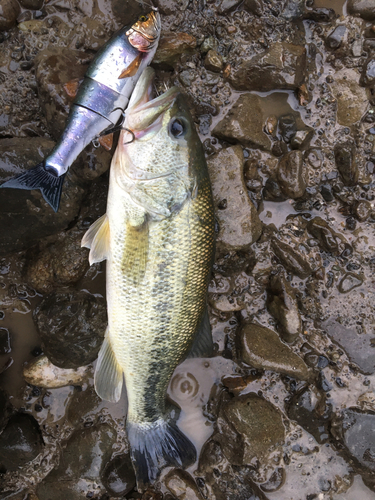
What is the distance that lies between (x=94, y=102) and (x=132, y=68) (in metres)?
0.39

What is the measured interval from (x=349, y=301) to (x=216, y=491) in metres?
2.28

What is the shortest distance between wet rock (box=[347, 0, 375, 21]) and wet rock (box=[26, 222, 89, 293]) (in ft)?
11.3

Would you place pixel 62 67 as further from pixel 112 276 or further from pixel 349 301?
pixel 349 301

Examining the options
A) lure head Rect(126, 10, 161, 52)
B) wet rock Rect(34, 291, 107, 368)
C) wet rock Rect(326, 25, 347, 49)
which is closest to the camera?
lure head Rect(126, 10, 161, 52)

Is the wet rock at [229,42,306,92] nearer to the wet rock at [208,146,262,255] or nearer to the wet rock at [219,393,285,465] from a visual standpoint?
the wet rock at [208,146,262,255]

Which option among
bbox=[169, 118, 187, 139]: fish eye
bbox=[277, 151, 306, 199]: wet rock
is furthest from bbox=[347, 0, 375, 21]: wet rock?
bbox=[169, 118, 187, 139]: fish eye

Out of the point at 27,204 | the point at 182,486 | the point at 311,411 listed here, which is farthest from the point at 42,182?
the point at 311,411

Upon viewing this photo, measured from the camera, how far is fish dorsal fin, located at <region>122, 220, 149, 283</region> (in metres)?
2.60

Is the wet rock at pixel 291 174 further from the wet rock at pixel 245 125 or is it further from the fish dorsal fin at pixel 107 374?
the fish dorsal fin at pixel 107 374

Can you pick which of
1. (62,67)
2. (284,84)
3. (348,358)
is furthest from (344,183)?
(62,67)

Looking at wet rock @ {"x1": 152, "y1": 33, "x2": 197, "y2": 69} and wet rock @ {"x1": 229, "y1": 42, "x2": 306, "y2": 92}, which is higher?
wet rock @ {"x1": 152, "y1": 33, "x2": 197, "y2": 69}

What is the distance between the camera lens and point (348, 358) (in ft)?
11.3

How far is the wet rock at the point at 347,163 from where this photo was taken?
3338mm

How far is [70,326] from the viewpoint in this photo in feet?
10.0
